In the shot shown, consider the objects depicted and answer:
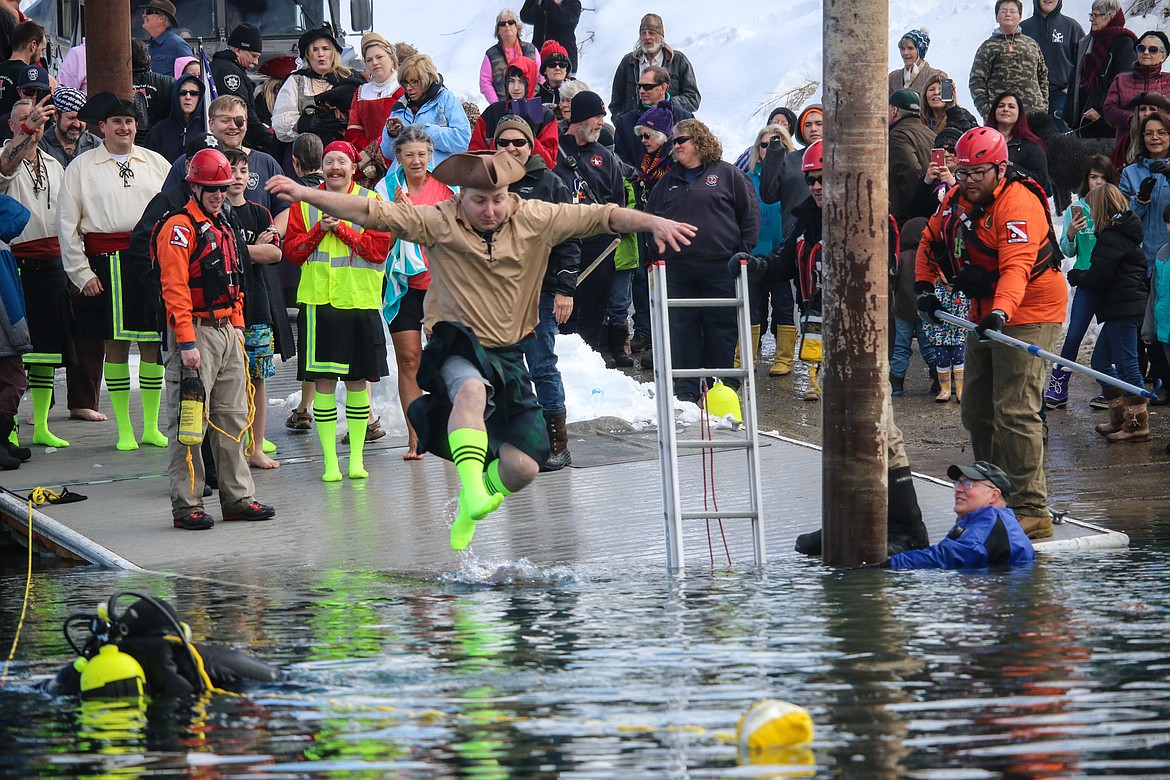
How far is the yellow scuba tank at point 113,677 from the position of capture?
215 inches

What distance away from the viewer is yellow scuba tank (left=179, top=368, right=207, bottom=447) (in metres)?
9.27

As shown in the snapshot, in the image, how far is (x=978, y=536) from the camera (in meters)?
7.87

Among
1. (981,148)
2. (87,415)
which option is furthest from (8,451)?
(981,148)

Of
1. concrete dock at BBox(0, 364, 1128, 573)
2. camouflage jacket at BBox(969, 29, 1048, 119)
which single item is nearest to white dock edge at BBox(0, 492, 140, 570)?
concrete dock at BBox(0, 364, 1128, 573)

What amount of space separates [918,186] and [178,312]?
23.0ft

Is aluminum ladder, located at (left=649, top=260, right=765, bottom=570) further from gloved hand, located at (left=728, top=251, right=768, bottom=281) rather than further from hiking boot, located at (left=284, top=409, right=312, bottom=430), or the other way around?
hiking boot, located at (left=284, top=409, right=312, bottom=430)

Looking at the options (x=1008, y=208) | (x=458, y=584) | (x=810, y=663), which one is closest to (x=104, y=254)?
(x=458, y=584)

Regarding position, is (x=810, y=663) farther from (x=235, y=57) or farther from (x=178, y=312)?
(x=235, y=57)

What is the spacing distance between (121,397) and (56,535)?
2.49m

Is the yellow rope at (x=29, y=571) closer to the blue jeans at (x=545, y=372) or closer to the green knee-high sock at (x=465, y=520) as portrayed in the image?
the green knee-high sock at (x=465, y=520)

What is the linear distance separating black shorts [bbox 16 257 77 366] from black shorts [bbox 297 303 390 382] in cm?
195

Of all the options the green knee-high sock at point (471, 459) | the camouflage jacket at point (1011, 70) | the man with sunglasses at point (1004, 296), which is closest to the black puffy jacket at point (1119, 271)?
the man with sunglasses at point (1004, 296)

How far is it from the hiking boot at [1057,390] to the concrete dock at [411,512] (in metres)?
3.01

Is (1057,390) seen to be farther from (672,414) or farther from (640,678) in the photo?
(640,678)
